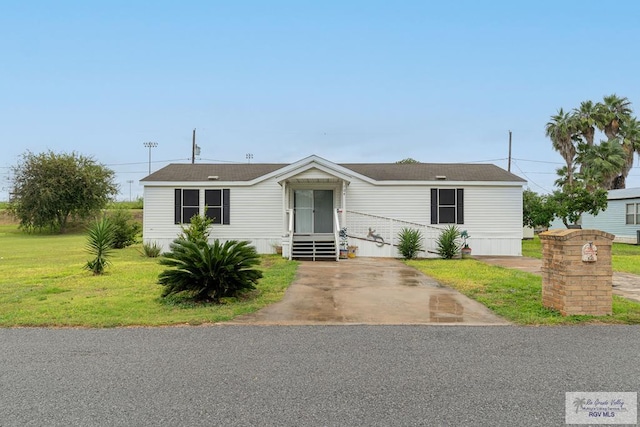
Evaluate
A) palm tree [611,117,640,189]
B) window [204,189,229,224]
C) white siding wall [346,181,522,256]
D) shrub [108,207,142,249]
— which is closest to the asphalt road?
white siding wall [346,181,522,256]

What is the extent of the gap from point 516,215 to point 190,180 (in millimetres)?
13305

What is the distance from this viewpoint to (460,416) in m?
3.24

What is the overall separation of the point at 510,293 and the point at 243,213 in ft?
39.0

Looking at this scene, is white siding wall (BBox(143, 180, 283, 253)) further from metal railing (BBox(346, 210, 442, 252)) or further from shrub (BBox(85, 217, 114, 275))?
shrub (BBox(85, 217, 114, 275))

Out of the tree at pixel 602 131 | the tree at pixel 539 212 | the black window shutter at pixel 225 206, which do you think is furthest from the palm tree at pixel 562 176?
the black window shutter at pixel 225 206

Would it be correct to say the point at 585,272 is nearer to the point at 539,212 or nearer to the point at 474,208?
the point at 474,208

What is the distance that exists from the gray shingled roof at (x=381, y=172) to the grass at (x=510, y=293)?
5.32 metres

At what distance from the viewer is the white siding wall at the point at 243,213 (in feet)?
59.7

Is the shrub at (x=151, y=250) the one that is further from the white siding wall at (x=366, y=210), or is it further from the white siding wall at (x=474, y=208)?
the white siding wall at (x=474, y=208)

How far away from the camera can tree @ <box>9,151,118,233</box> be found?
3747cm

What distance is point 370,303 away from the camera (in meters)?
7.78

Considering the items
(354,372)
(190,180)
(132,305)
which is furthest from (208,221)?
(354,372)

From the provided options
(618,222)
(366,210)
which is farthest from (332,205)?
(618,222)

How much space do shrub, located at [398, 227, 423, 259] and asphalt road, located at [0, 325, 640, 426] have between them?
Result: 10.5 m
